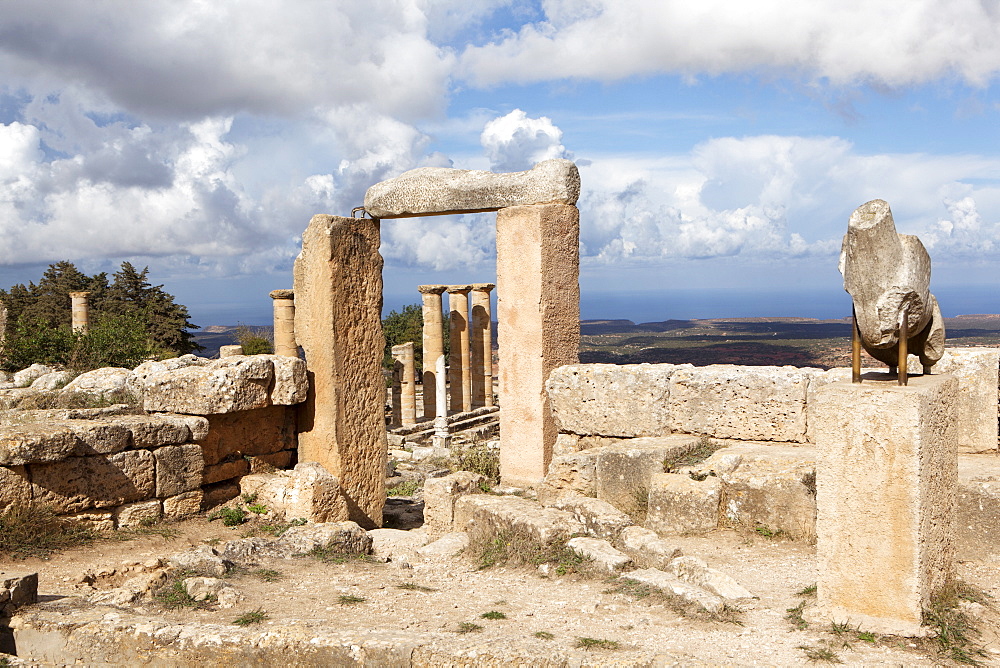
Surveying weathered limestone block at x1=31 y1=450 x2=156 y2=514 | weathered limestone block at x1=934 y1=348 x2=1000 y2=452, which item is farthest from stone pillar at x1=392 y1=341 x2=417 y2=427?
weathered limestone block at x1=934 y1=348 x2=1000 y2=452

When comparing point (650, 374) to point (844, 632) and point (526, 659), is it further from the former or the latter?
point (526, 659)

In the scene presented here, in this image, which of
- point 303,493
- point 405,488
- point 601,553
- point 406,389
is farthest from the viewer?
point 406,389

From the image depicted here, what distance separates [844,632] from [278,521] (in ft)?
16.6

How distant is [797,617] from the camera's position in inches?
176

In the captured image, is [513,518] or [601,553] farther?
[513,518]

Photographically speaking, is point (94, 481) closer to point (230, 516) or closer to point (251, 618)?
point (230, 516)

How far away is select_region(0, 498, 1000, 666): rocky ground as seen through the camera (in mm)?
3986

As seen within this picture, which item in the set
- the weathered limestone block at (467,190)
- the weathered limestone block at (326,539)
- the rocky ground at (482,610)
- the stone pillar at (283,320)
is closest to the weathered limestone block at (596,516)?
the rocky ground at (482,610)

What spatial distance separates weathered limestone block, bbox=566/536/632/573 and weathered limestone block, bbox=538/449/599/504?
1.50 metres

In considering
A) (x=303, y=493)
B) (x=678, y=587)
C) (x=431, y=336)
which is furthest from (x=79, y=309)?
(x=678, y=587)

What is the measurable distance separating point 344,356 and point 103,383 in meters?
2.47

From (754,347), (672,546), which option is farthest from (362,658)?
(754,347)

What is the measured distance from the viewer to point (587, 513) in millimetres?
6742

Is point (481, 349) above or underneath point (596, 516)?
above
